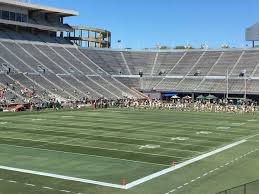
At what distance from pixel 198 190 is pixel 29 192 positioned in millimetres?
5838

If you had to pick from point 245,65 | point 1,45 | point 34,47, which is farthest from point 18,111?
point 245,65

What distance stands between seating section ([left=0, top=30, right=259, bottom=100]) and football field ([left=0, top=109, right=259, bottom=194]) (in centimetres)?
2935

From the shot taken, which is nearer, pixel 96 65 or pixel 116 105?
pixel 116 105

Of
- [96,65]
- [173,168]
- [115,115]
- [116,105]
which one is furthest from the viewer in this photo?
[96,65]

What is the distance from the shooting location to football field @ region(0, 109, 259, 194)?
56.2 feet

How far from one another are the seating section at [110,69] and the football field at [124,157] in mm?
29354

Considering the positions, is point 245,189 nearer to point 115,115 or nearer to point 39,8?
point 115,115

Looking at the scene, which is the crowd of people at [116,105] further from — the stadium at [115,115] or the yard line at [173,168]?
the yard line at [173,168]

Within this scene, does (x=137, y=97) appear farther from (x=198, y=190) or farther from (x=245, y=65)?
(x=198, y=190)

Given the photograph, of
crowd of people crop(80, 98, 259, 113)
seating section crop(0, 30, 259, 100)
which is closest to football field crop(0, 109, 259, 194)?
crowd of people crop(80, 98, 259, 113)

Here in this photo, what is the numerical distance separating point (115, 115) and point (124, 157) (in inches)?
952

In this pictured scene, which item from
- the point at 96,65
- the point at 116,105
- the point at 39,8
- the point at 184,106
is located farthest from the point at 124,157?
the point at 39,8

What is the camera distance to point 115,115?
1843 inches

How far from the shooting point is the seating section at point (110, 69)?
2613 inches
